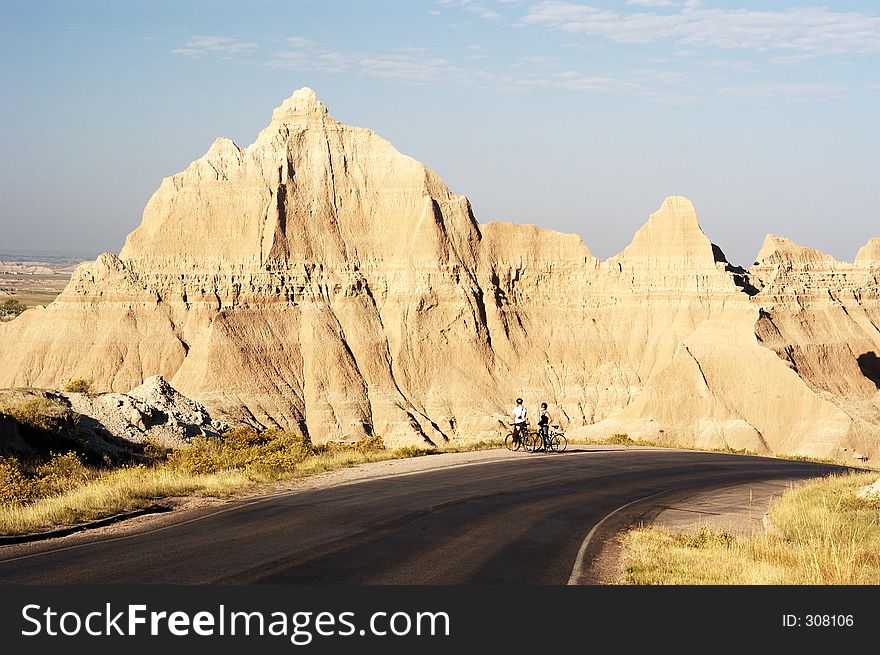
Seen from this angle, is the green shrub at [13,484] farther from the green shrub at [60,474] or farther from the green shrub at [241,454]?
the green shrub at [241,454]

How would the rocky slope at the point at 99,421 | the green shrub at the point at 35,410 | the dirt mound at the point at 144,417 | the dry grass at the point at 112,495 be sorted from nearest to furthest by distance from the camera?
1. the dry grass at the point at 112,495
2. the rocky slope at the point at 99,421
3. the green shrub at the point at 35,410
4. the dirt mound at the point at 144,417

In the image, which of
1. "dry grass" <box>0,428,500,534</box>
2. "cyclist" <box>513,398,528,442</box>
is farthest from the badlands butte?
"dry grass" <box>0,428,500,534</box>

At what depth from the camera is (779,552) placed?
14.0 meters

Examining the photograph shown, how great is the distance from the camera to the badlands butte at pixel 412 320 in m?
78.4

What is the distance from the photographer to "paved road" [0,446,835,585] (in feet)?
40.0

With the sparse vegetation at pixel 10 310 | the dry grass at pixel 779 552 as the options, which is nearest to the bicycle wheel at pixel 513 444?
the dry grass at pixel 779 552

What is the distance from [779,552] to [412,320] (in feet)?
251


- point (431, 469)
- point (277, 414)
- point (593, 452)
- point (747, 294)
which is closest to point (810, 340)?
point (747, 294)

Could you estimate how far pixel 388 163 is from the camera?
9812 centimetres

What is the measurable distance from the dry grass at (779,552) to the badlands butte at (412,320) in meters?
53.4

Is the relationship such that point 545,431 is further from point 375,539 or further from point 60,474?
point 375,539

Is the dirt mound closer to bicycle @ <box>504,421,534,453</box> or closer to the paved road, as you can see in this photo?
bicycle @ <box>504,421,534,453</box>

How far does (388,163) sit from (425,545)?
85822mm

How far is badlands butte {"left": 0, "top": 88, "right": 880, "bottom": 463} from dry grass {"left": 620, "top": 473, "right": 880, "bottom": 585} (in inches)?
2103
